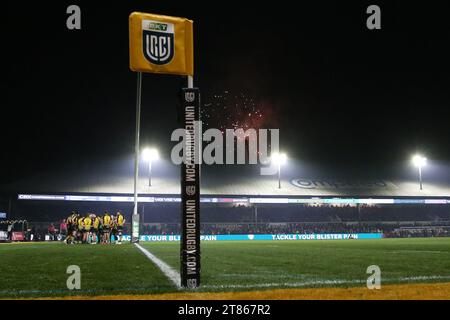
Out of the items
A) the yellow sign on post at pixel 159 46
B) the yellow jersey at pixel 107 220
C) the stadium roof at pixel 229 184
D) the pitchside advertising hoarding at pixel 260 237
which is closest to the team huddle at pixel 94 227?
the yellow jersey at pixel 107 220

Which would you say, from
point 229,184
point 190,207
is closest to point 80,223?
point 190,207

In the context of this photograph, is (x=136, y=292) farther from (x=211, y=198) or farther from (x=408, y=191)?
(x=408, y=191)

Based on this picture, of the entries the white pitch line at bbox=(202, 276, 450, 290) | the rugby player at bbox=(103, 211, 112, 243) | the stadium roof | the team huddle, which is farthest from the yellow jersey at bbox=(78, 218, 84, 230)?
the white pitch line at bbox=(202, 276, 450, 290)

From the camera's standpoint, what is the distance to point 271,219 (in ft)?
165

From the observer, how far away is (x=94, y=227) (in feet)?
83.2

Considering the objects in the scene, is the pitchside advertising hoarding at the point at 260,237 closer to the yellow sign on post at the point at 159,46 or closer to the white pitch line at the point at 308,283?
the white pitch line at the point at 308,283

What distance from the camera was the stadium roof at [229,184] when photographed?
1615 inches

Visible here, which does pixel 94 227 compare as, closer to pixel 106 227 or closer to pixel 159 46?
pixel 106 227

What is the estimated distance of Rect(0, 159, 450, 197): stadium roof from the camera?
41.0 m

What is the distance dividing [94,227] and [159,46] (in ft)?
67.8

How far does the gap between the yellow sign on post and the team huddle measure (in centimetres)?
1840

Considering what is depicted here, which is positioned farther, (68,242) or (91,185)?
(91,185)
